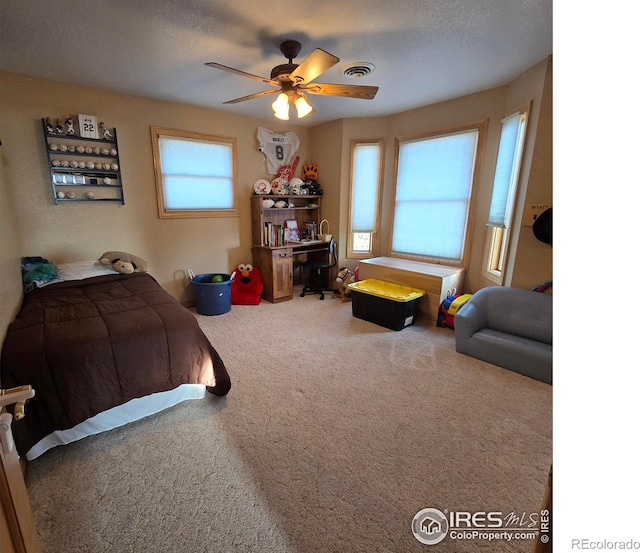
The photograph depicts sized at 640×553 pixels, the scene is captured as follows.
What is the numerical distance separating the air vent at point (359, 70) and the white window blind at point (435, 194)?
142 cm

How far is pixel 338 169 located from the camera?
15.0ft

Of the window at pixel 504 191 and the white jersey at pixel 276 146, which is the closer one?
the window at pixel 504 191

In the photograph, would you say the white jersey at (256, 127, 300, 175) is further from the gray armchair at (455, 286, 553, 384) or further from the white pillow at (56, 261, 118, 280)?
the gray armchair at (455, 286, 553, 384)

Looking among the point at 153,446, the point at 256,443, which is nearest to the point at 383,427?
A: the point at 256,443

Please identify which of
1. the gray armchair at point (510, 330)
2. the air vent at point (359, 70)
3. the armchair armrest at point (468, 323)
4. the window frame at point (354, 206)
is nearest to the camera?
the gray armchair at point (510, 330)

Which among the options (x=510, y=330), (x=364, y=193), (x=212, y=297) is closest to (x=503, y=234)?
(x=510, y=330)

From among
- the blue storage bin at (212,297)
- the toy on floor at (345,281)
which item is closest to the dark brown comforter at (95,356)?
the blue storage bin at (212,297)

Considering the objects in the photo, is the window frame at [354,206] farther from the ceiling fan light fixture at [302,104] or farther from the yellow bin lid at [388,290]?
the ceiling fan light fixture at [302,104]

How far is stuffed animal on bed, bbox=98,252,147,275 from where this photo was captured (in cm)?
320

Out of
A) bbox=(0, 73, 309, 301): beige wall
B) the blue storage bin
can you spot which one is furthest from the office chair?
the blue storage bin

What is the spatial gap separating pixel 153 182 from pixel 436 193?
11.4 ft

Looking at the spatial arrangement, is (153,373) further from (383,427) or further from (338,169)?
(338,169)

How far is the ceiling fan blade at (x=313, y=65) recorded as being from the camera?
6.32ft

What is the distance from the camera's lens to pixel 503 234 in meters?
3.42
